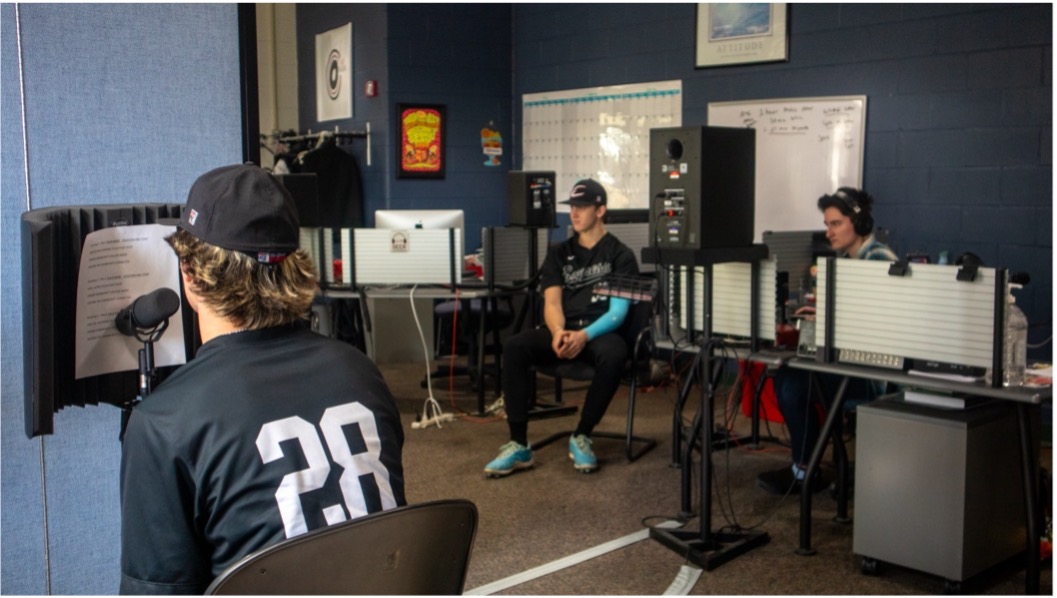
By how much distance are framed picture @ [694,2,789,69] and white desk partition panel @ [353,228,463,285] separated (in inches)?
79.0

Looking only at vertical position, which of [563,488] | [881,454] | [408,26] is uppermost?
[408,26]

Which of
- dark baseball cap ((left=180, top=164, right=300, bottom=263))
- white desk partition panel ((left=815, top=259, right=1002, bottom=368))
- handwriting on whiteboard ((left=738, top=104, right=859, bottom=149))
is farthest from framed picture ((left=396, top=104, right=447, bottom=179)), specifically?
dark baseball cap ((left=180, top=164, right=300, bottom=263))

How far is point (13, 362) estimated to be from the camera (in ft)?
7.06

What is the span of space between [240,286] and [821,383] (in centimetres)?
271

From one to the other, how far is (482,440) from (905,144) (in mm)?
2578

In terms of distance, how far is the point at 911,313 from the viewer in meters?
3.08

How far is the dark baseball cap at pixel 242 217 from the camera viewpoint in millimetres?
1536

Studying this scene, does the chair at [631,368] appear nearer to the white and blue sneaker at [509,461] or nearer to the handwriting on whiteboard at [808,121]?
the white and blue sneaker at [509,461]

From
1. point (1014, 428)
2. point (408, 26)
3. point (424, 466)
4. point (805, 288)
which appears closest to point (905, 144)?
point (805, 288)

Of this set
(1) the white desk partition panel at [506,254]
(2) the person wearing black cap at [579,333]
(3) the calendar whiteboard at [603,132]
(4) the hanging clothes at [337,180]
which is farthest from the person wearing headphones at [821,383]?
Answer: (4) the hanging clothes at [337,180]

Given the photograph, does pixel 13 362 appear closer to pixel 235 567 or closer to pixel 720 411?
pixel 235 567

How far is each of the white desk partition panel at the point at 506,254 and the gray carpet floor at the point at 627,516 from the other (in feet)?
2.41

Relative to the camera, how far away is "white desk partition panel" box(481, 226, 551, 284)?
207 inches

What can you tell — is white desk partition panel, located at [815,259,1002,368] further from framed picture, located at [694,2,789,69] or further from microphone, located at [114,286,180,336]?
framed picture, located at [694,2,789,69]
